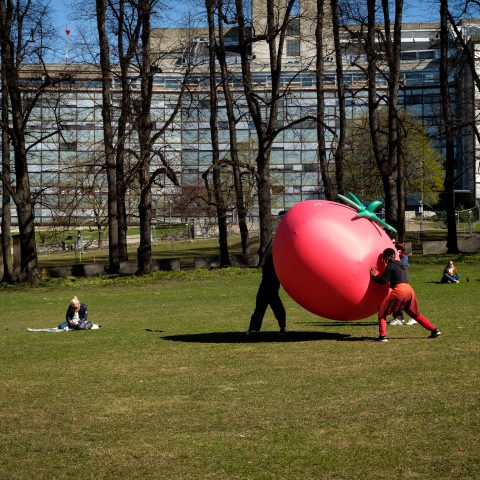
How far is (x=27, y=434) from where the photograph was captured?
34.6 ft

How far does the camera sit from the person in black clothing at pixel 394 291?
16.3m

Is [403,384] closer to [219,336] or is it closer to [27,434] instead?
[27,434]

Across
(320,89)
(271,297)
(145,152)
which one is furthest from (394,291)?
(320,89)

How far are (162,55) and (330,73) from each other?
250ft

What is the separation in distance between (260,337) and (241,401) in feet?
20.9

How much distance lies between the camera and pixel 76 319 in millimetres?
21328

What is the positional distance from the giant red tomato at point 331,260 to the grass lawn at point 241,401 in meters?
0.77

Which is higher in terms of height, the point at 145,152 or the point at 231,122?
the point at 231,122

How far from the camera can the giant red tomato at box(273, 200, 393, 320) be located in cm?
1631

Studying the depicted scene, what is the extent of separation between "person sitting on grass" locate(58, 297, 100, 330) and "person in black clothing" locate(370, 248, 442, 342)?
7261mm

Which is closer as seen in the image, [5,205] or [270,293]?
[270,293]

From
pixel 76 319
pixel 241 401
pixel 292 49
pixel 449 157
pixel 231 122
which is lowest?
pixel 76 319

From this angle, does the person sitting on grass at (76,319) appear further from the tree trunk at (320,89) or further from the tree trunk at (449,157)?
the tree trunk at (449,157)

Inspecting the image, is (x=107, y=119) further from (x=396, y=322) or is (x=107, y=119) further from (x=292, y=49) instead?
(x=292, y=49)
